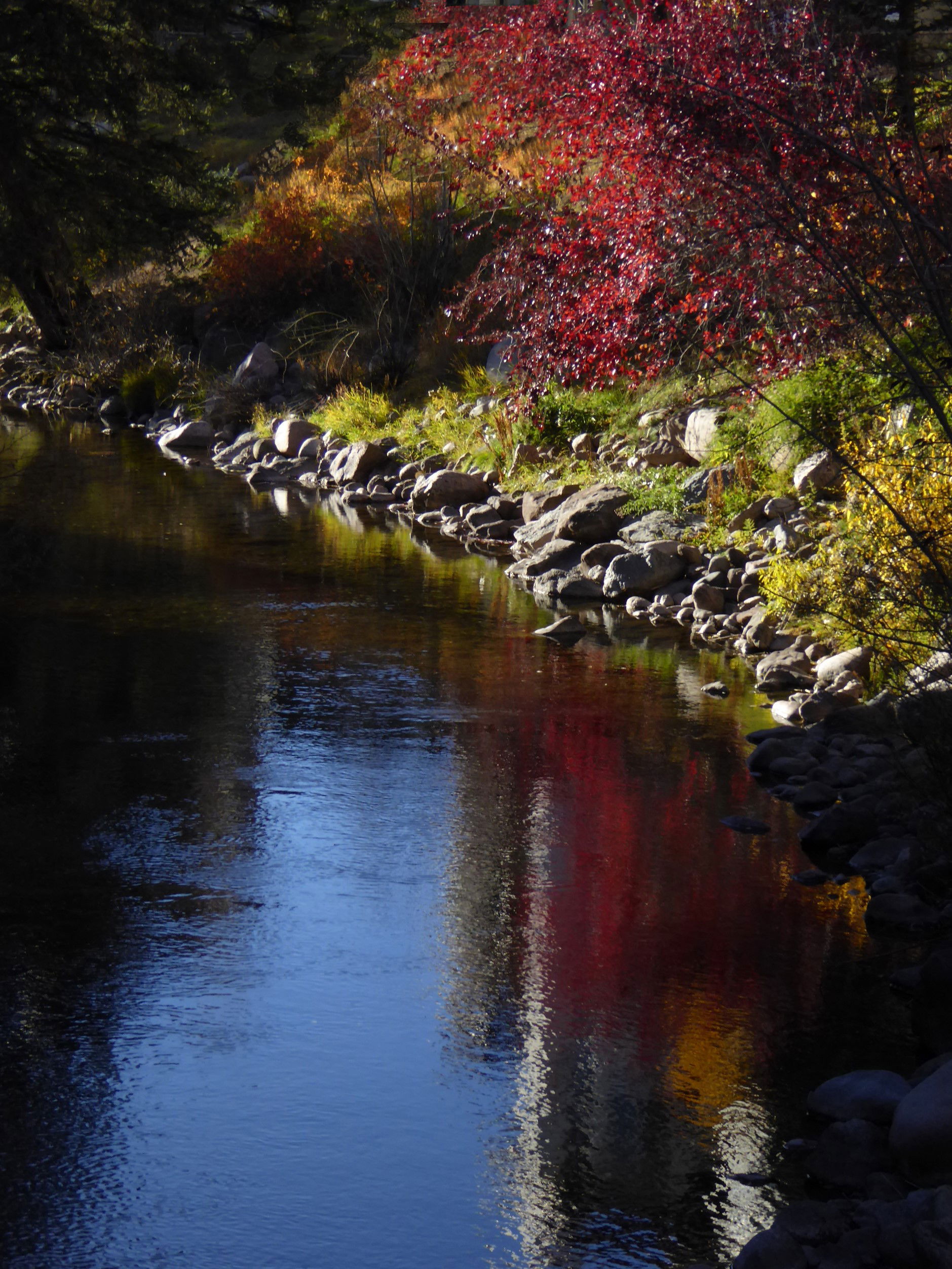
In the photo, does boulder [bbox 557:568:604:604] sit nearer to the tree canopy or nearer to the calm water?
the calm water

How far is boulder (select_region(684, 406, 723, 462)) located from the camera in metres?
13.4

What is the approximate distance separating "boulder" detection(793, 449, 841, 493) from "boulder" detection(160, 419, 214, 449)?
1265 centimetres

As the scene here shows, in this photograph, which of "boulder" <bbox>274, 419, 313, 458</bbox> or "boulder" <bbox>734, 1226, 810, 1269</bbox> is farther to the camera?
"boulder" <bbox>274, 419, 313, 458</bbox>

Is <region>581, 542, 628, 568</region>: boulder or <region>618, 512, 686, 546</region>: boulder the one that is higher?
<region>618, 512, 686, 546</region>: boulder

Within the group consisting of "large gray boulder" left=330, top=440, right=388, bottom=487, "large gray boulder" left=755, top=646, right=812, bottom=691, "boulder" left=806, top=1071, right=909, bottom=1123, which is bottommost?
"boulder" left=806, top=1071, right=909, bottom=1123

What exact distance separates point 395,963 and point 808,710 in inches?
157

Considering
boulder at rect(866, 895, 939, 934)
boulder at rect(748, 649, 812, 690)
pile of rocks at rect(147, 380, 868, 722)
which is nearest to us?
boulder at rect(866, 895, 939, 934)

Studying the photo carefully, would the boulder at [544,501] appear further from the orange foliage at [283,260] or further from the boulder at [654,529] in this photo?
the orange foliage at [283,260]

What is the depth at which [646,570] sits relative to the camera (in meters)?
12.1

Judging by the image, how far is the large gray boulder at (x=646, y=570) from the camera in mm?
12109

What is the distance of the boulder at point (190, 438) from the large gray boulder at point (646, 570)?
11581 mm

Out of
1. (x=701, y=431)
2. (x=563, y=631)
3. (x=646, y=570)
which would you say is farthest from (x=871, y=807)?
(x=701, y=431)

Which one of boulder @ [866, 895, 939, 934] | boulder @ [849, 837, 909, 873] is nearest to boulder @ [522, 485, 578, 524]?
boulder @ [849, 837, 909, 873]

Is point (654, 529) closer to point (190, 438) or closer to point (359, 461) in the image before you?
point (359, 461)
